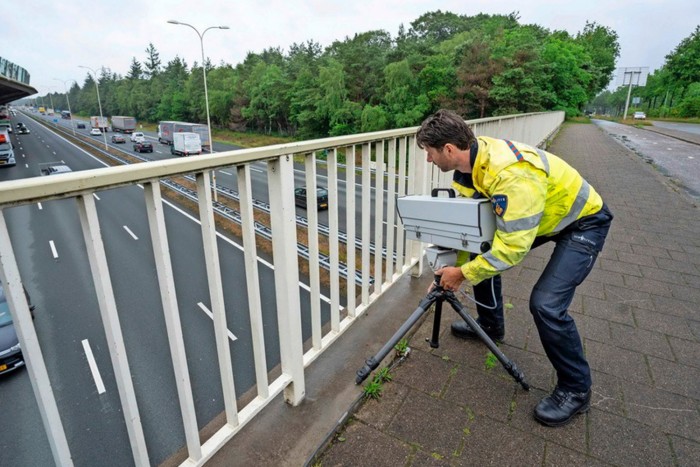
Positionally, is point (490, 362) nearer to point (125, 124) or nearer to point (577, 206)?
point (577, 206)

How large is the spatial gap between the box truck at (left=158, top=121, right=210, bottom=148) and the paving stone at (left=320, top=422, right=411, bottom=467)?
38.6m

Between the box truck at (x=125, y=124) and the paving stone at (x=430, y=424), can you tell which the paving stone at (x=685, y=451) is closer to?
the paving stone at (x=430, y=424)

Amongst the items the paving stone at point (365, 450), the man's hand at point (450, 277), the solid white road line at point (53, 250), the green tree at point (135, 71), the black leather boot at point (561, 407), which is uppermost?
the green tree at point (135, 71)

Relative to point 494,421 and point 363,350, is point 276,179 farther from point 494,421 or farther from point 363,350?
point 494,421

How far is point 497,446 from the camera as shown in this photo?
1.72 metres

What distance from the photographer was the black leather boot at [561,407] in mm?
1830

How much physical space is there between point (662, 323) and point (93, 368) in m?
12.8

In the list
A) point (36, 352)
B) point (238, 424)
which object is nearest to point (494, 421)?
point (238, 424)

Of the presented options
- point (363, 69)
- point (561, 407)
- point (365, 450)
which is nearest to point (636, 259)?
point (561, 407)

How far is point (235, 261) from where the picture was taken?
17.7 metres

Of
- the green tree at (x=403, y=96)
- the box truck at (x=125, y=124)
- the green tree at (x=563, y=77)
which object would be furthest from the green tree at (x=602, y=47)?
the box truck at (x=125, y=124)

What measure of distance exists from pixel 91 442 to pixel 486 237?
10453mm

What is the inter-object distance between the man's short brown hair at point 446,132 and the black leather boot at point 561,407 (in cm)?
129

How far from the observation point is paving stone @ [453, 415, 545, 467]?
5.41ft
